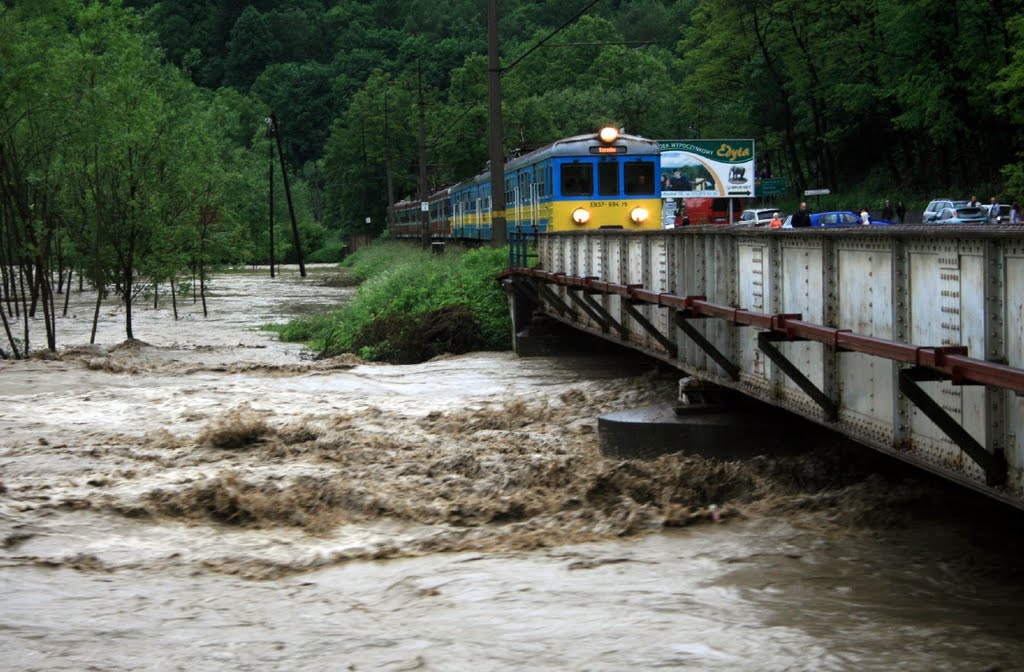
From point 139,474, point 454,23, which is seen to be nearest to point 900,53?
point 139,474

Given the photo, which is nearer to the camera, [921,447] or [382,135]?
[921,447]

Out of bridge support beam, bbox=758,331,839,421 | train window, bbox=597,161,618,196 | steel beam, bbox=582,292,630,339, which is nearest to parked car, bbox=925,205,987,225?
train window, bbox=597,161,618,196

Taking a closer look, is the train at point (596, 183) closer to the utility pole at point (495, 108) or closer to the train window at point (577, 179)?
the train window at point (577, 179)

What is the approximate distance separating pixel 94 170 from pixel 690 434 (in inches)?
907

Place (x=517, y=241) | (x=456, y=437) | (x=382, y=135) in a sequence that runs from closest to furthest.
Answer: (x=456, y=437) → (x=517, y=241) → (x=382, y=135)

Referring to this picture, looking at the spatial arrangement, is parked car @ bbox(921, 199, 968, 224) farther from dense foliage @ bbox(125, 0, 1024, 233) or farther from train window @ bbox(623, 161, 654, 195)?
train window @ bbox(623, 161, 654, 195)

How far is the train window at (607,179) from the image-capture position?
96.9 ft

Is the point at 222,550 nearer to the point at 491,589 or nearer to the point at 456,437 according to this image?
the point at 491,589

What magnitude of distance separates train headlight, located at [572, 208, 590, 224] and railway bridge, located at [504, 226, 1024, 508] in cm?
1308

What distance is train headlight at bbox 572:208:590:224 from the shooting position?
29.0 metres

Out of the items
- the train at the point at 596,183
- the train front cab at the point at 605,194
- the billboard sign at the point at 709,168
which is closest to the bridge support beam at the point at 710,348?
the train at the point at 596,183

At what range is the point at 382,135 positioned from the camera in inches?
3661

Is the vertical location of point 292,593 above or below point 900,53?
below

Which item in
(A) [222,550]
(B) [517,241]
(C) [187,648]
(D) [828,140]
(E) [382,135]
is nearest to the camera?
(C) [187,648]
